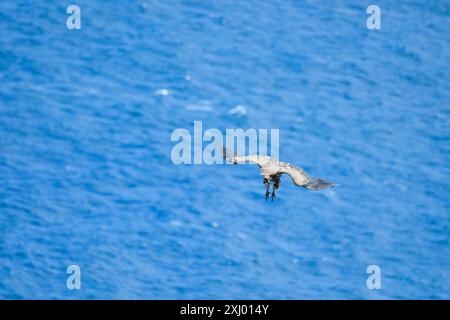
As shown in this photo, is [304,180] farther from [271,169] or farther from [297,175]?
[271,169]

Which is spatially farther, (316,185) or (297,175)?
(297,175)

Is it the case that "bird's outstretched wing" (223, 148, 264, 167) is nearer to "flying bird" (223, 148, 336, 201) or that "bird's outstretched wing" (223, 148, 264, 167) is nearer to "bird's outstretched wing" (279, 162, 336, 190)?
"flying bird" (223, 148, 336, 201)

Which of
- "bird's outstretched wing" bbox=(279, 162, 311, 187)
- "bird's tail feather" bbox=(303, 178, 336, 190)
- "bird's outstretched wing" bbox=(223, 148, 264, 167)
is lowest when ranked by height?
"bird's tail feather" bbox=(303, 178, 336, 190)

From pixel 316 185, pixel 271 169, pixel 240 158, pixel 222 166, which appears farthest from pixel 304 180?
pixel 222 166

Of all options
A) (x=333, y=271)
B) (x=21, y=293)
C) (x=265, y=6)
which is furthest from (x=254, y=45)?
(x=21, y=293)

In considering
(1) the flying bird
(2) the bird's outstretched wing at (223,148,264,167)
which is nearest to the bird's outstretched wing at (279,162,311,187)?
(1) the flying bird

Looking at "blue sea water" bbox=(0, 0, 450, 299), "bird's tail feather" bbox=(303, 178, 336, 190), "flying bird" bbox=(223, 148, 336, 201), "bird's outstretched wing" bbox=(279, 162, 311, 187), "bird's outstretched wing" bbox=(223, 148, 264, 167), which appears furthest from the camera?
"blue sea water" bbox=(0, 0, 450, 299)

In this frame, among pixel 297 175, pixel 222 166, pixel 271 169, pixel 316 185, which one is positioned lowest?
pixel 316 185

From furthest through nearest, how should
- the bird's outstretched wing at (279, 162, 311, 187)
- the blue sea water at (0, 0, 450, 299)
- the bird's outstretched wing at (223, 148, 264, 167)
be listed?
1. the blue sea water at (0, 0, 450, 299)
2. the bird's outstretched wing at (223, 148, 264, 167)
3. the bird's outstretched wing at (279, 162, 311, 187)
